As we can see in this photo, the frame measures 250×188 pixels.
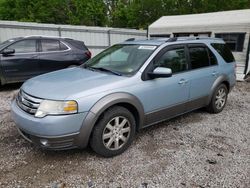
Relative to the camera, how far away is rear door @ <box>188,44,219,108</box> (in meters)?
4.21

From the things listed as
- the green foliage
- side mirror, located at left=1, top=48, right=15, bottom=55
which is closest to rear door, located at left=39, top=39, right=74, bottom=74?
side mirror, located at left=1, top=48, right=15, bottom=55

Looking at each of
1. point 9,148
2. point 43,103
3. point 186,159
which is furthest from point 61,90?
point 186,159

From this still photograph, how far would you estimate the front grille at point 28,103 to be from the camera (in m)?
2.86

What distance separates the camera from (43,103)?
2793 millimetres

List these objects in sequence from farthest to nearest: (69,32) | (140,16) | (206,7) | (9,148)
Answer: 1. (140,16)
2. (206,7)
3. (69,32)
4. (9,148)

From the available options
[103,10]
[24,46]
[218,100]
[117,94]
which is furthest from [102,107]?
[103,10]

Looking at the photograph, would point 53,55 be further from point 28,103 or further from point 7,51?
point 28,103

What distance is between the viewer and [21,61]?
22.6 feet

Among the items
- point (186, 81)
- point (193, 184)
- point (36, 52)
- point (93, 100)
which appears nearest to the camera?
point (193, 184)

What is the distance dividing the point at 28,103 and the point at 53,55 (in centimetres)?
477

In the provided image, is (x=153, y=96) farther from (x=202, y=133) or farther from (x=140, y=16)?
(x=140, y=16)

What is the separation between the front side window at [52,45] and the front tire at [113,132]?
16.7 ft

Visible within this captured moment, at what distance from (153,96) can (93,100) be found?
1.04 metres

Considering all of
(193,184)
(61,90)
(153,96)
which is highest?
(61,90)
